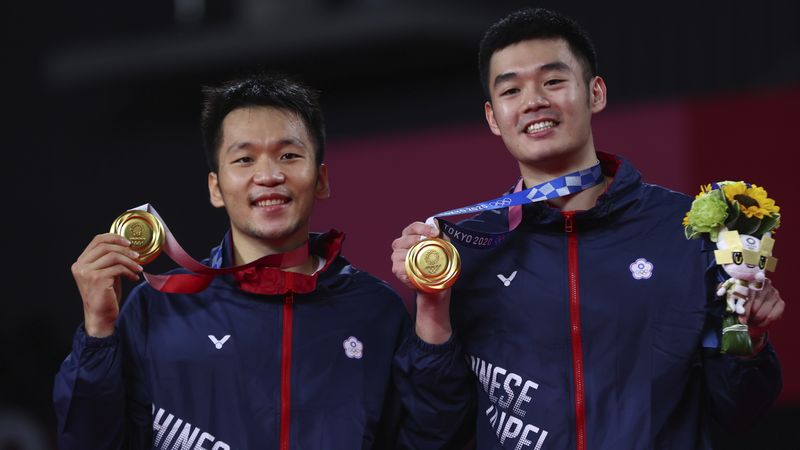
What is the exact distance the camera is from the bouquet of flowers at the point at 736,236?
98.4 inches

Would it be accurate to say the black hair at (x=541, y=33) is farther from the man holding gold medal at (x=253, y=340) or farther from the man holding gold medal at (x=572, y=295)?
the man holding gold medal at (x=253, y=340)

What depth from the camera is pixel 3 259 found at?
7.11 metres

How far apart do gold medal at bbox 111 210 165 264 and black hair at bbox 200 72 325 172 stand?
1.00ft

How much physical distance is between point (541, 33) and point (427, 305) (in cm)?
77

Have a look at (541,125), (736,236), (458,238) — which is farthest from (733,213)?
(458,238)

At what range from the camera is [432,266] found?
2611 mm

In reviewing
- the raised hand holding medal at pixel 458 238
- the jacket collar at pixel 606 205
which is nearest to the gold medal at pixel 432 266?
the raised hand holding medal at pixel 458 238

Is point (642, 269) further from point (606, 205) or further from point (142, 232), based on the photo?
point (142, 232)

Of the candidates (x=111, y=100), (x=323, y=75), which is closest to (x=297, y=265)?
(x=323, y=75)

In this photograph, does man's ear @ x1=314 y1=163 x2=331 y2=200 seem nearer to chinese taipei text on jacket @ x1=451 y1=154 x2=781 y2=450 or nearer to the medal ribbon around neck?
the medal ribbon around neck

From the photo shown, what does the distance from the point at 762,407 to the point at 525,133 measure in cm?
86

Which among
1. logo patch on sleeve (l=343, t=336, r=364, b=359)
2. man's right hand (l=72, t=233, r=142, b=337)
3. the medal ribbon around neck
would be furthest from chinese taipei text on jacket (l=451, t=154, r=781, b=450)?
man's right hand (l=72, t=233, r=142, b=337)

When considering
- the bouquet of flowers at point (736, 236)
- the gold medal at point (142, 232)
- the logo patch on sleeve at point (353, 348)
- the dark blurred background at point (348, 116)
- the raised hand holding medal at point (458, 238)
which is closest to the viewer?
the bouquet of flowers at point (736, 236)

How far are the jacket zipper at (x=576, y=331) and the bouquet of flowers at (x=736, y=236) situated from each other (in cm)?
28
